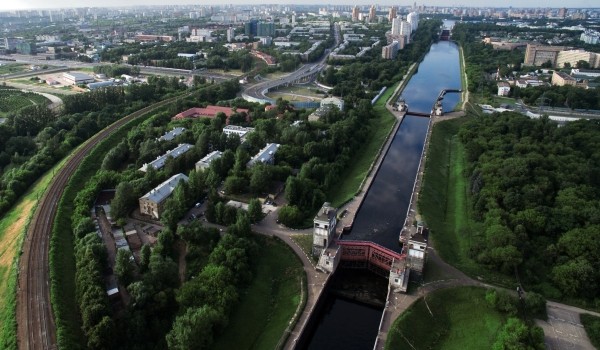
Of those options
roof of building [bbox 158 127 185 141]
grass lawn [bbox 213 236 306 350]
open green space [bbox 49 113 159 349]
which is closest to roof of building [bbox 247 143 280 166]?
roof of building [bbox 158 127 185 141]

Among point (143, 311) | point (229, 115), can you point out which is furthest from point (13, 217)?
point (229, 115)

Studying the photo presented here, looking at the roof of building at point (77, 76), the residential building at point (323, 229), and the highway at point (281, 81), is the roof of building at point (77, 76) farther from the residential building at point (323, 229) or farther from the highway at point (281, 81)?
the residential building at point (323, 229)

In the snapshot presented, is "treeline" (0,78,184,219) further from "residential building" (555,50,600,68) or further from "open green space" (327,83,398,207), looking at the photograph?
"residential building" (555,50,600,68)

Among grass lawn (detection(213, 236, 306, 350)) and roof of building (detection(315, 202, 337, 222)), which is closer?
grass lawn (detection(213, 236, 306, 350))

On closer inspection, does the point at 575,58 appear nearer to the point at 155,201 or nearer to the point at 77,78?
the point at 155,201

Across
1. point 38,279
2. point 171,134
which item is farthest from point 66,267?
point 171,134

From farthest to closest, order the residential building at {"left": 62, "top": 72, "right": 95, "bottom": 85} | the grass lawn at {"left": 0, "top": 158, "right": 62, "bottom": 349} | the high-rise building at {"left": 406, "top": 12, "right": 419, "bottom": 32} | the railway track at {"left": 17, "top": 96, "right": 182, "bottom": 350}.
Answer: the high-rise building at {"left": 406, "top": 12, "right": 419, "bottom": 32}
the residential building at {"left": 62, "top": 72, "right": 95, "bottom": 85}
the grass lawn at {"left": 0, "top": 158, "right": 62, "bottom": 349}
the railway track at {"left": 17, "top": 96, "right": 182, "bottom": 350}

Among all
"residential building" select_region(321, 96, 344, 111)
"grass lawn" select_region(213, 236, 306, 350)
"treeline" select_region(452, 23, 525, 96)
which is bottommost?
"grass lawn" select_region(213, 236, 306, 350)
